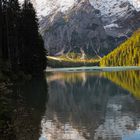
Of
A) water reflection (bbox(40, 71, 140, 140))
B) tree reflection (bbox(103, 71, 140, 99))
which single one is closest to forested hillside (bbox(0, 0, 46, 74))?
tree reflection (bbox(103, 71, 140, 99))

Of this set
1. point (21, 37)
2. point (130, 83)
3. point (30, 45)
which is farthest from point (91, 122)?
point (21, 37)

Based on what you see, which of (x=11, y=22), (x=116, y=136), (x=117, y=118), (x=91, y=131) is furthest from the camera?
(x=11, y=22)

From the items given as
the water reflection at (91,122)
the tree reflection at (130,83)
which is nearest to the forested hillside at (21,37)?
the tree reflection at (130,83)

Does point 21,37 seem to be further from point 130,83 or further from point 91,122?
point 91,122

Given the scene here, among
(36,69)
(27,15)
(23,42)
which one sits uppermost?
(27,15)

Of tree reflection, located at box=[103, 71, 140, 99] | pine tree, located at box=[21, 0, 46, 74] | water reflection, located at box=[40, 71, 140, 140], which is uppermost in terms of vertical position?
pine tree, located at box=[21, 0, 46, 74]

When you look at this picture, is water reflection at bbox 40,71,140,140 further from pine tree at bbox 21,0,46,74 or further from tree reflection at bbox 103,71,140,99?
pine tree at bbox 21,0,46,74

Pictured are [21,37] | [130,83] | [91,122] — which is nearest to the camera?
[91,122]

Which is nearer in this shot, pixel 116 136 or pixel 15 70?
pixel 116 136

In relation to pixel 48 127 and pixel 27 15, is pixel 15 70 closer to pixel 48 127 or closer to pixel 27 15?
pixel 27 15

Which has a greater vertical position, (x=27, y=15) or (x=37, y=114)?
(x=27, y=15)

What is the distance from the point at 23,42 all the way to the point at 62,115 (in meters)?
61.3

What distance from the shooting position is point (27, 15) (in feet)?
309

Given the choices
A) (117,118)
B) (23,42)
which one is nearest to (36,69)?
(23,42)
